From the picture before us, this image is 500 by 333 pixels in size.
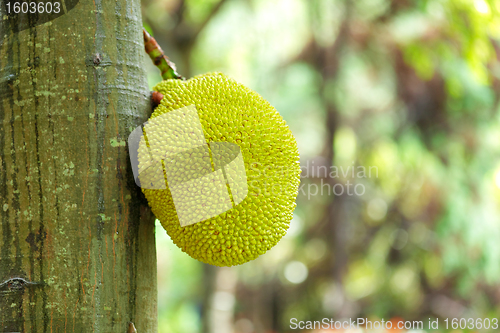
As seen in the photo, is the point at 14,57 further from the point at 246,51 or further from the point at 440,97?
the point at 246,51

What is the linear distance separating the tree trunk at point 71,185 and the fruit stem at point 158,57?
0.15m

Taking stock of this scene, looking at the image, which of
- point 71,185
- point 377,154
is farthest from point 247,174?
point 377,154

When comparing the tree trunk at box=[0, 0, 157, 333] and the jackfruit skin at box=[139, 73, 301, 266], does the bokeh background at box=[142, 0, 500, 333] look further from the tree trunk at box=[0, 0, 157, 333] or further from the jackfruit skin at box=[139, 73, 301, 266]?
the tree trunk at box=[0, 0, 157, 333]

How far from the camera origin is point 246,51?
5.23 meters

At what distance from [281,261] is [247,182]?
17.9ft

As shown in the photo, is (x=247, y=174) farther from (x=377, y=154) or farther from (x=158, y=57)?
(x=377, y=154)

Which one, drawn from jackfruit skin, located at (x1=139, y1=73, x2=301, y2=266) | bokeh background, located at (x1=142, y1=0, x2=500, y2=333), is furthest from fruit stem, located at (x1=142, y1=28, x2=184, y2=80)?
bokeh background, located at (x1=142, y1=0, x2=500, y2=333)

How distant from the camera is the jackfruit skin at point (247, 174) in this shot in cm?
70

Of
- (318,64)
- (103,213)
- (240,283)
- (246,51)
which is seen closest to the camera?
(103,213)

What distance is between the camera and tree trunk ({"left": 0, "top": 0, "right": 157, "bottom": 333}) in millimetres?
603

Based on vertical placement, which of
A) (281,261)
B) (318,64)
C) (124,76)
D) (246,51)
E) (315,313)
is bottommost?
(315,313)

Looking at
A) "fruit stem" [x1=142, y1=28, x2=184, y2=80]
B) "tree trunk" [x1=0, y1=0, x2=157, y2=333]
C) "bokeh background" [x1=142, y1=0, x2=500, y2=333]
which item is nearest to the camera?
"tree trunk" [x1=0, y1=0, x2=157, y2=333]

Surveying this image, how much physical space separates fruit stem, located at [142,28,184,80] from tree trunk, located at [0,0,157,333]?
15 centimetres

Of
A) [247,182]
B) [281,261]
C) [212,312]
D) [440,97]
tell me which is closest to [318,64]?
[440,97]
